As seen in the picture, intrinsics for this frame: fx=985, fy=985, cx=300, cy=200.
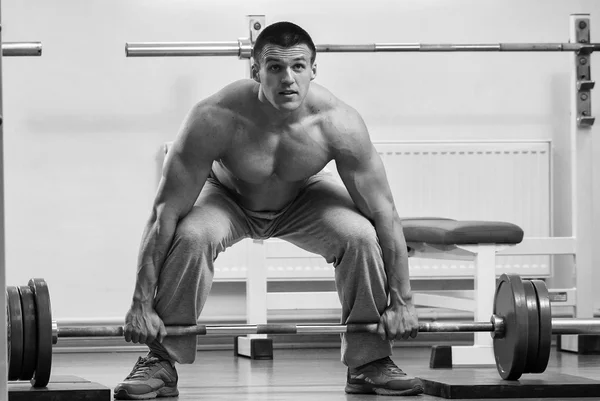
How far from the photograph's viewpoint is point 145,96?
4371 mm

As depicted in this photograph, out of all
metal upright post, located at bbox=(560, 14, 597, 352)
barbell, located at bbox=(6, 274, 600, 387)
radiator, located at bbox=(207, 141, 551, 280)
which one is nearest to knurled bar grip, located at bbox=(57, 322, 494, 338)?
barbell, located at bbox=(6, 274, 600, 387)

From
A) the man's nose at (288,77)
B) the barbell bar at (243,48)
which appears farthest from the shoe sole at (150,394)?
the barbell bar at (243,48)

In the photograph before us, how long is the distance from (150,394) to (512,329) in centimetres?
102

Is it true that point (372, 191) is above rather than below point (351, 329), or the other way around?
above

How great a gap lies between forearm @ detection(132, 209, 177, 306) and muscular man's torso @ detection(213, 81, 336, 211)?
25 centimetres

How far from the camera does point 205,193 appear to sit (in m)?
2.90

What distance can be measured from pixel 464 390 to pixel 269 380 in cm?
76

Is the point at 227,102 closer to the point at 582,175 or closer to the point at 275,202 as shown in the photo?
the point at 275,202

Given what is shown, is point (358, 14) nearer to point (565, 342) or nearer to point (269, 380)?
point (565, 342)

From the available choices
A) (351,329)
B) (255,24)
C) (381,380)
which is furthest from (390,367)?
(255,24)

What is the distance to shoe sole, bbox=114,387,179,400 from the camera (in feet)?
8.43

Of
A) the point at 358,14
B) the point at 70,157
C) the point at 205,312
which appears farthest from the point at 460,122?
the point at 70,157

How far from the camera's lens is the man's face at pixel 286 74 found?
2592mm

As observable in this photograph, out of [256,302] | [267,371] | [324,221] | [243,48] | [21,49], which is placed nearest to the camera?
[324,221]
